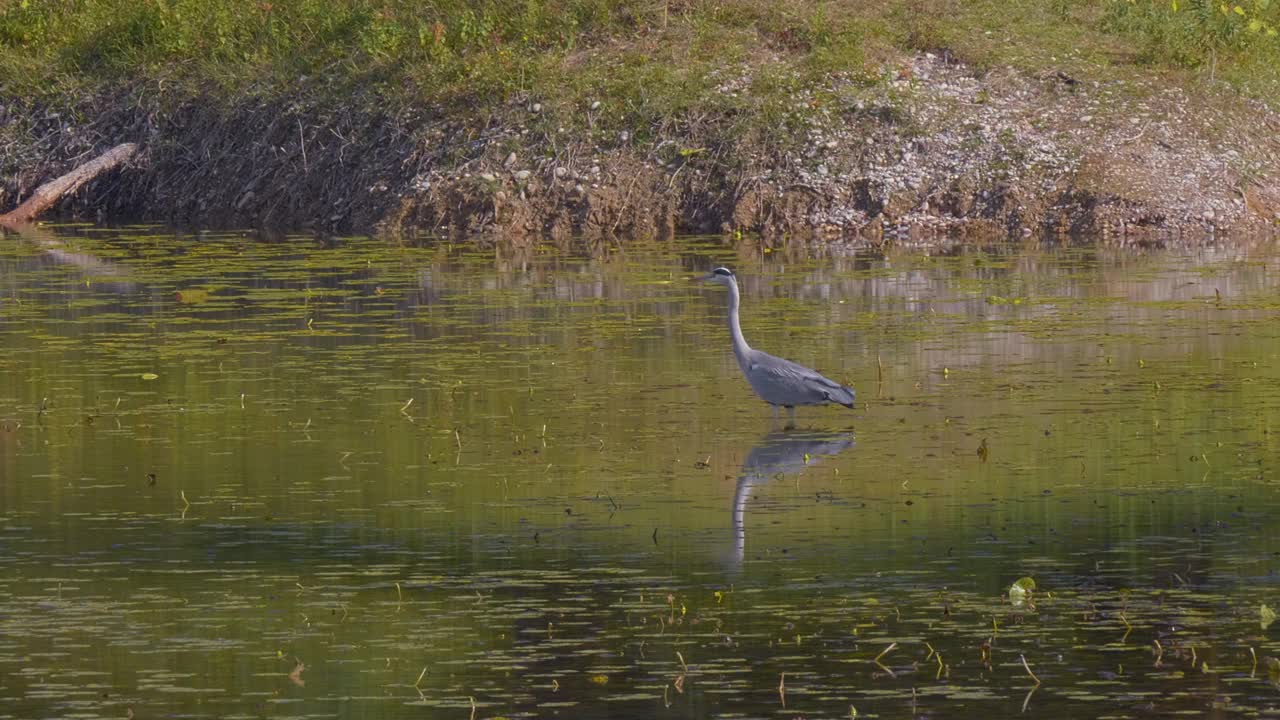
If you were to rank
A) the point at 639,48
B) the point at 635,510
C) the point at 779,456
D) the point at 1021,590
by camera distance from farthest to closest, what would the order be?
the point at 639,48 < the point at 779,456 < the point at 635,510 < the point at 1021,590

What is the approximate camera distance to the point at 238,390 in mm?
18016

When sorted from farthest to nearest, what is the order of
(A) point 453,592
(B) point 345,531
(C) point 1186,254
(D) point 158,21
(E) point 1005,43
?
(D) point 158,21, (E) point 1005,43, (C) point 1186,254, (B) point 345,531, (A) point 453,592

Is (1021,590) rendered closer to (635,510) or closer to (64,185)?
(635,510)

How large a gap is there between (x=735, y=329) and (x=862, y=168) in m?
16.3

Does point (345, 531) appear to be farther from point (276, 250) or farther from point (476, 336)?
point (276, 250)

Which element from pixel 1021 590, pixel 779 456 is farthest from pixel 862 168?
pixel 1021 590

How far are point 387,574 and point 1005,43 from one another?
25.3 metres

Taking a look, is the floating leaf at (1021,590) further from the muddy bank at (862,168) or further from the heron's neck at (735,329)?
the muddy bank at (862,168)

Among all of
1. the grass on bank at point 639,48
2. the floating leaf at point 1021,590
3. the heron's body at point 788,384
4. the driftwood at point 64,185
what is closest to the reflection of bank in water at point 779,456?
the heron's body at point 788,384

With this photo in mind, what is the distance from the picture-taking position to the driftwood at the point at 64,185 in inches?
1442

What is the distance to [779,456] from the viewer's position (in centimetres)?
1456

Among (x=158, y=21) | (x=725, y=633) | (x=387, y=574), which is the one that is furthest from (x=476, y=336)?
(x=158, y=21)

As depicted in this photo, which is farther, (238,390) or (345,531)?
(238,390)

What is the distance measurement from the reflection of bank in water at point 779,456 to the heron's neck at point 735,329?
2.87 ft
